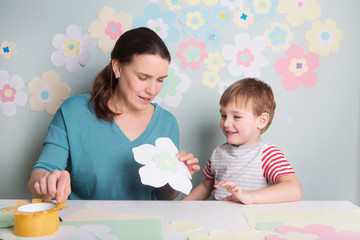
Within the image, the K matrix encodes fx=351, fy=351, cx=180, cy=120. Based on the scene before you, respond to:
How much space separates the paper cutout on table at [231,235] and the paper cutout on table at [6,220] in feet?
1.45

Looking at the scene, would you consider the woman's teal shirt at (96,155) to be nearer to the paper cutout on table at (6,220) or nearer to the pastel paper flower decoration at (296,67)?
the paper cutout on table at (6,220)

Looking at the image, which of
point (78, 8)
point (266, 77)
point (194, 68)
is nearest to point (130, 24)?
point (78, 8)

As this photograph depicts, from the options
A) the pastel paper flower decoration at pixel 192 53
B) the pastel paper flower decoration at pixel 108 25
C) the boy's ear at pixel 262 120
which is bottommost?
the boy's ear at pixel 262 120

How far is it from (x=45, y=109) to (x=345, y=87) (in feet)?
4.91

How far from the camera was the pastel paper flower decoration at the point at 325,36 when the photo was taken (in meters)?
1.72

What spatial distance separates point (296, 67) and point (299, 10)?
278mm

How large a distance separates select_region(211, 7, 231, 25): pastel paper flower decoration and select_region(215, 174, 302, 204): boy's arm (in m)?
0.88

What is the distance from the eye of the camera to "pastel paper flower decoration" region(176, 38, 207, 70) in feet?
5.69

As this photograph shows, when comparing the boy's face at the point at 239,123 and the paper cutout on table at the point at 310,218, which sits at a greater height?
the boy's face at the point at 239,123

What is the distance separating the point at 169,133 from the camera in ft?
5.05

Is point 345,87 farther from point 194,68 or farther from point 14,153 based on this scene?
point 14,153

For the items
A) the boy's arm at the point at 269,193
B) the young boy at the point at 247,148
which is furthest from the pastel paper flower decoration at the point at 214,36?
the boy's arm at the point at 269,193

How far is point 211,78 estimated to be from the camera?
1.74 meters

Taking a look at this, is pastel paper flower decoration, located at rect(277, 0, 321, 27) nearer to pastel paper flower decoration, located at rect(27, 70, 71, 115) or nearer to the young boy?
the young boy
